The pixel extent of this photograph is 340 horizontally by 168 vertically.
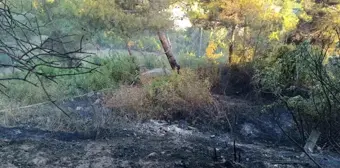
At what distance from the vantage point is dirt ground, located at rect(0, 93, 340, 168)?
19.4 ft

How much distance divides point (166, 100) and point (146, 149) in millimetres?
2303


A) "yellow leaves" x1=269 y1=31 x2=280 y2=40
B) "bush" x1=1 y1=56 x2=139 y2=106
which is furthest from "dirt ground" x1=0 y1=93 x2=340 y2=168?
"yellow leaves" x1=269 y1=31 x2=280 y2=40

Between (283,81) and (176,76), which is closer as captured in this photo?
(283,81)

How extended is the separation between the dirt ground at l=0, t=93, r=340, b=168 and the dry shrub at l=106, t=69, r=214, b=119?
0.41 metres

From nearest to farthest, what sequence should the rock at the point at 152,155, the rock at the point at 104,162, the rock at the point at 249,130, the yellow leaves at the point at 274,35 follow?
the rock at the point at 104,162 < the rock at the point at 152,155 < the rock at the point at 249,130 < the yellow leaves at the point at 274,35

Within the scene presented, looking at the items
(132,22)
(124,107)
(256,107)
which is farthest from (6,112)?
(256,107)

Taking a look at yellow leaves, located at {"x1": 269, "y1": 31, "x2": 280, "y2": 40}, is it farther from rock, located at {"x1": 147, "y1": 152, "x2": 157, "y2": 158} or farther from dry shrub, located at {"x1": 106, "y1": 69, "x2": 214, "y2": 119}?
rock, located at {"x1": 147, "y1": 152, "x2": 157, "y2": 158}

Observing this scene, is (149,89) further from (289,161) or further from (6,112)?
(289,161)

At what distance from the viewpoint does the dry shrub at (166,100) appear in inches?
343

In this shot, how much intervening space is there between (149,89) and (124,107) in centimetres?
84

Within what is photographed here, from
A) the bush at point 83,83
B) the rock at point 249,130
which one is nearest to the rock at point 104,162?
the rock at point 249,130

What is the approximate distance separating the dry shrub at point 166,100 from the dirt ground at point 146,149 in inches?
16.3

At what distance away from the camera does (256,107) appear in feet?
31.6

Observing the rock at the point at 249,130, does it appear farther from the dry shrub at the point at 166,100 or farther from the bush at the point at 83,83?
the bush at the point at 83,83
